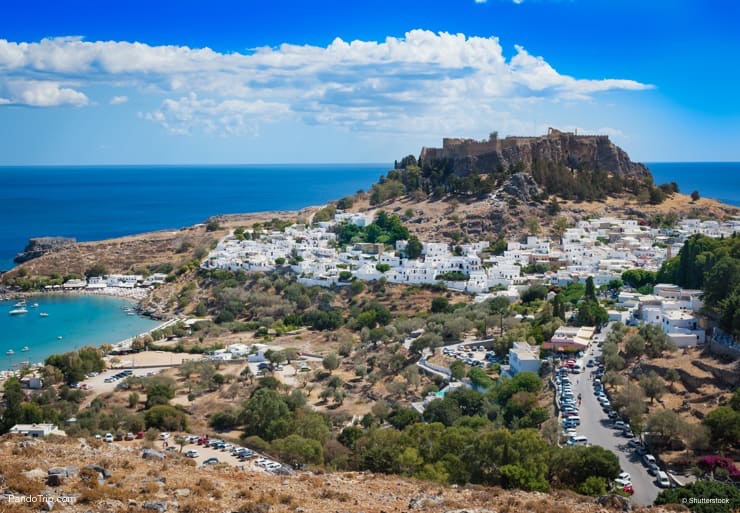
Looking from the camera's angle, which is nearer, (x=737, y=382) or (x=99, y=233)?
(x=737, y=382)

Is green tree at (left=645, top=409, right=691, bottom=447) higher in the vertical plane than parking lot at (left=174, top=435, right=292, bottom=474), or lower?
higher

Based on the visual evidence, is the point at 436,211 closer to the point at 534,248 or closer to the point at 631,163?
the point at 534,248

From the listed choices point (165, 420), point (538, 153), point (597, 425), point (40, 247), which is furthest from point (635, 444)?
point (40, 247)

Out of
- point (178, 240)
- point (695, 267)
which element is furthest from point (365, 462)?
point (178, 240)

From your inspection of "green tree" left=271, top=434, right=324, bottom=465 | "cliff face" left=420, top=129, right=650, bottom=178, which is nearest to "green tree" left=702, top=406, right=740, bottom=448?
"green tree" left=271, top=434, right=324, bottom=465

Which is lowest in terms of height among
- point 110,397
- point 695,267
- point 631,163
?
point 110,397

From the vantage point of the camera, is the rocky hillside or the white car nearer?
the rocky hillside

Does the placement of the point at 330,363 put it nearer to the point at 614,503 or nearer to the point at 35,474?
the point at 614,503

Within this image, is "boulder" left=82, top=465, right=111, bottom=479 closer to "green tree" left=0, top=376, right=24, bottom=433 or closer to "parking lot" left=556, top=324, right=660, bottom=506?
"parking lot" left=556, top=324, right=660, bottom=506
